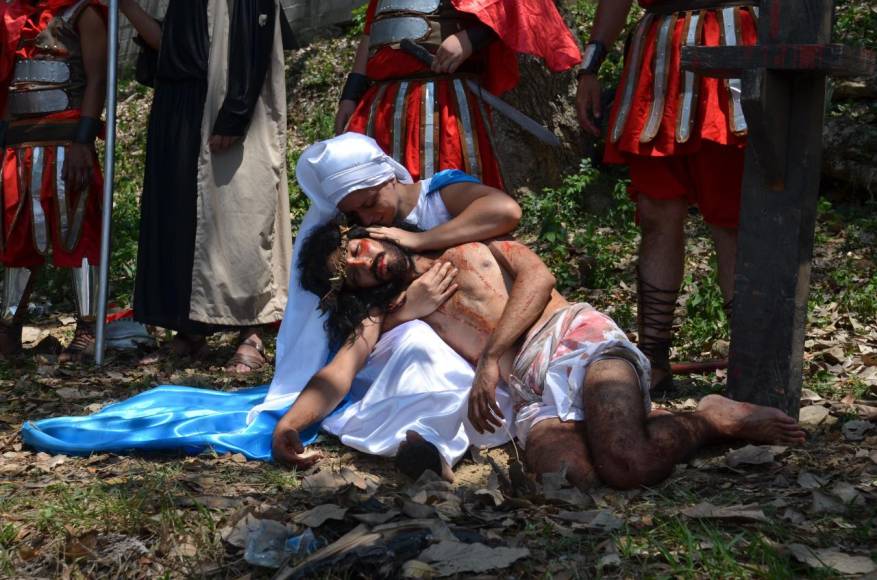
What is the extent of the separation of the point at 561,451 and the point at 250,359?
229cm

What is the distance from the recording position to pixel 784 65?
2.94 meters

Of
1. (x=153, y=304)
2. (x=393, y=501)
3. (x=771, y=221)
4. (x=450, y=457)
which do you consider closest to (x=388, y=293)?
(x=450, y=457)

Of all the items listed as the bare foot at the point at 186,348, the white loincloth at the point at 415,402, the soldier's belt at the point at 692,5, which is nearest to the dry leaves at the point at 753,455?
the white loincloth at the point at 415,402

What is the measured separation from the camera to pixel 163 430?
3523 millimetres

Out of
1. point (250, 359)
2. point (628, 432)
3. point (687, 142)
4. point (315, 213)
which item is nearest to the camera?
point (628, 432)

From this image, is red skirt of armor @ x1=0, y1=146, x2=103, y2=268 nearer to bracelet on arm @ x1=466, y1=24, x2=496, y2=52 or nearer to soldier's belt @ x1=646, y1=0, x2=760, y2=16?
bracelet on arm @ x1=466, y1=24, x2=496, y2=52

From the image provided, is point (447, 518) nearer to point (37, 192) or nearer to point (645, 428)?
point (645, 428)

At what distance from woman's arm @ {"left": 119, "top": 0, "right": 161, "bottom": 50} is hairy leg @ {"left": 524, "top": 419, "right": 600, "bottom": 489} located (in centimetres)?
305

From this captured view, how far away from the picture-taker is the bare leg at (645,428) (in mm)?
2852

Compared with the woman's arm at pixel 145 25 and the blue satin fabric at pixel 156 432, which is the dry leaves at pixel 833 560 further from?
the woman's arm at pixel 145 25

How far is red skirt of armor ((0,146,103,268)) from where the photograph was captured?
17.2ft

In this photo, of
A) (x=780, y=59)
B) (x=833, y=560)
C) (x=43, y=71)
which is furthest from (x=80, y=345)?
(x=833, y=560)

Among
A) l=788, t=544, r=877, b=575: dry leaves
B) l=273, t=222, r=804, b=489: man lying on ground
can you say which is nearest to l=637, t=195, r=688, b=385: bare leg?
l=273, t=222, r=804, b=489: man lying on ground

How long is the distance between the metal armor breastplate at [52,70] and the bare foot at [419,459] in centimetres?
303
